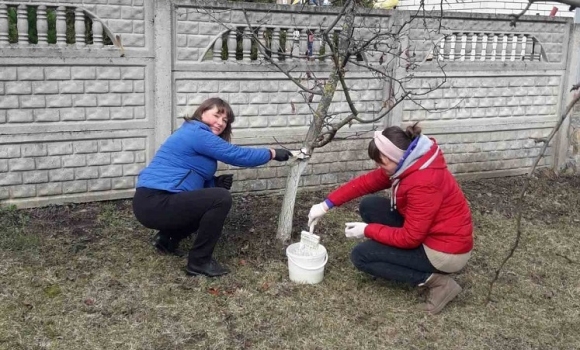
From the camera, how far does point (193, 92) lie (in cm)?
564

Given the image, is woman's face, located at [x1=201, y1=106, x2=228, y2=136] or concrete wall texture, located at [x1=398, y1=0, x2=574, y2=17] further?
concrete wall texture, located at [x1=398, y1=0, x2=574, y2=17]

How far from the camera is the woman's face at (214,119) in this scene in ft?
13.8

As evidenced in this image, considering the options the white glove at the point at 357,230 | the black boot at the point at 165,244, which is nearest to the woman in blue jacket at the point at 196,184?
the black boot at the point at 165,244

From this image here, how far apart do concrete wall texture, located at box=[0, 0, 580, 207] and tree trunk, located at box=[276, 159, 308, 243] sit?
1301mm

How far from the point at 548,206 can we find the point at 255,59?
10.5 ft

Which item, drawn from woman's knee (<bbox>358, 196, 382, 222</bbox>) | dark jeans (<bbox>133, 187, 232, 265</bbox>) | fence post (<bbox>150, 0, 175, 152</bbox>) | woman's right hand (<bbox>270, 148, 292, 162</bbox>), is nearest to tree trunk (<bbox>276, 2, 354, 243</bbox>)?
woman's right hand (<bbox>270, 148, 292, 162</bbox>)

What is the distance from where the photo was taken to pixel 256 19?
18.8ft

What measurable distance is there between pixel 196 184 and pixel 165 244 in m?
0.62

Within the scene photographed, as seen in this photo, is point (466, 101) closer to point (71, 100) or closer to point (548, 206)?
point (548, 206)

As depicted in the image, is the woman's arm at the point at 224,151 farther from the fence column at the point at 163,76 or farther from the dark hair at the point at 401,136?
the fence column at the point at 163,76

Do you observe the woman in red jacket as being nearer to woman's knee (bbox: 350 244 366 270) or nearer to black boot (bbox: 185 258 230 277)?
woman's knee (bbox: 350 244 366 270)

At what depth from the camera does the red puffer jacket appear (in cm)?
362

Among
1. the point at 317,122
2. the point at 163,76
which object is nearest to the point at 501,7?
the point at 163,76

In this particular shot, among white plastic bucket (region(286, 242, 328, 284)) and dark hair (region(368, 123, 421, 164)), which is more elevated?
dark hair (region(368, 123, 421, 164))
